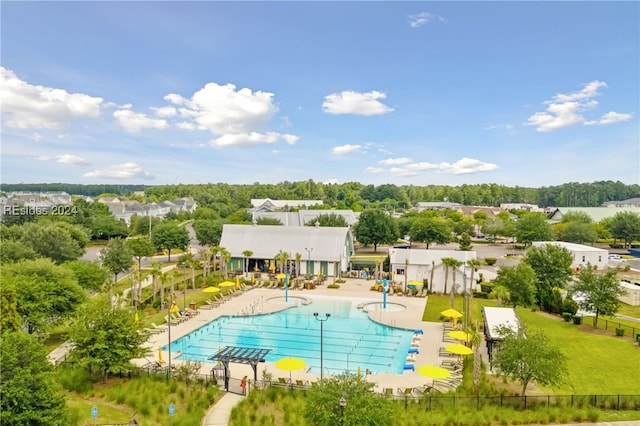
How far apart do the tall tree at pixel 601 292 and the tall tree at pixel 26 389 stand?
33.7 metres

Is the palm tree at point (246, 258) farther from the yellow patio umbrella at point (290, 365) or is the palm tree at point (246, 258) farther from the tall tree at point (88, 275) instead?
the yellow patio umbrella at point (290, 365)

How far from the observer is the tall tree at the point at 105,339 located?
2250cm

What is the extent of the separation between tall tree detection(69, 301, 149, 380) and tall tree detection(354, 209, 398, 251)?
49341 millimetres

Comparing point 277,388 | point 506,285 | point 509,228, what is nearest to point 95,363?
point 277,388

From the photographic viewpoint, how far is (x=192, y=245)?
82.9 meters

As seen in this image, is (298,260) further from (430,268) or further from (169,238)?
(169,238)

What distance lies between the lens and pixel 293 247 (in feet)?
175

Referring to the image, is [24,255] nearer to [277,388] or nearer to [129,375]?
[129,375]

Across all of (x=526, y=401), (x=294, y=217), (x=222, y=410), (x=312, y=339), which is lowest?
(x=312, y=339)

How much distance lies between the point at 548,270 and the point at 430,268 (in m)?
11.8

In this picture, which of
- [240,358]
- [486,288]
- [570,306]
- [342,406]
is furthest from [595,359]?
[240,358]

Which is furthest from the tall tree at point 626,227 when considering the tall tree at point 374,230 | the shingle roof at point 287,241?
the shingle roof at point 287,241

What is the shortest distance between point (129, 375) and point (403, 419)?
583 inches

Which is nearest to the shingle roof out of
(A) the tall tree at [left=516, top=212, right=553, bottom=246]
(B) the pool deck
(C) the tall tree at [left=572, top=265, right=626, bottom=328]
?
(B) the pool deck
